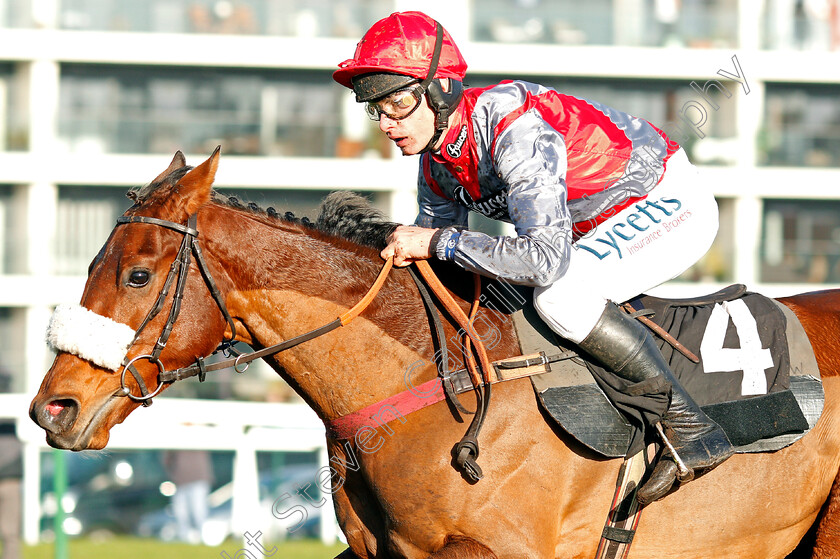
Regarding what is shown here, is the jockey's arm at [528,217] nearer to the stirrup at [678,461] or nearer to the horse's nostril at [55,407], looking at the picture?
the stirrup at [678,461]

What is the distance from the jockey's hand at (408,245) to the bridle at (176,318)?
145mm

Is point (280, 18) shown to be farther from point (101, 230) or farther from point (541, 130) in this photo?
point (541, 130)

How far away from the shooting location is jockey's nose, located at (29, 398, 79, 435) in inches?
123

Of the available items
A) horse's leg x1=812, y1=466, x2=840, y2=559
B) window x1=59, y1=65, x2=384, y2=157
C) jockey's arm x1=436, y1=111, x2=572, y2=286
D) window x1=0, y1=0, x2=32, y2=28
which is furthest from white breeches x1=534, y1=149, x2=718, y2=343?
window x1=0, y1=0, x2=32, y2=28

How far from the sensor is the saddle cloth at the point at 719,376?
3.35 meters

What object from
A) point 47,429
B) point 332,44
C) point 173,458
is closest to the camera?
point 47,429

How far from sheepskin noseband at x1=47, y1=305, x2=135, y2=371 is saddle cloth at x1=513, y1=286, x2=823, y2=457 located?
4.54 feet

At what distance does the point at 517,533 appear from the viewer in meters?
3.23

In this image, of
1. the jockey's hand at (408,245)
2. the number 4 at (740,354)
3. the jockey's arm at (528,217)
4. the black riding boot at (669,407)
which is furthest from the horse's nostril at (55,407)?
the number 4 at (740,354)

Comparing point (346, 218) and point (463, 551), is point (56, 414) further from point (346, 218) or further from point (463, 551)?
point (463, 551)

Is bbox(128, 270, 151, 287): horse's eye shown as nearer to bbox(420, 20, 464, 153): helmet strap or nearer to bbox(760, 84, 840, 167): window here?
bbox(420, 20, 464, 153): helmet strap

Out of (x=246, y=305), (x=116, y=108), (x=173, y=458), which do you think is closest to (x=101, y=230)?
(x=116, y=108)

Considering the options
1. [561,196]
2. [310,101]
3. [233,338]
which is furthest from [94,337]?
[310,101]

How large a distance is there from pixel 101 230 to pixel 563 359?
20.8 meters
